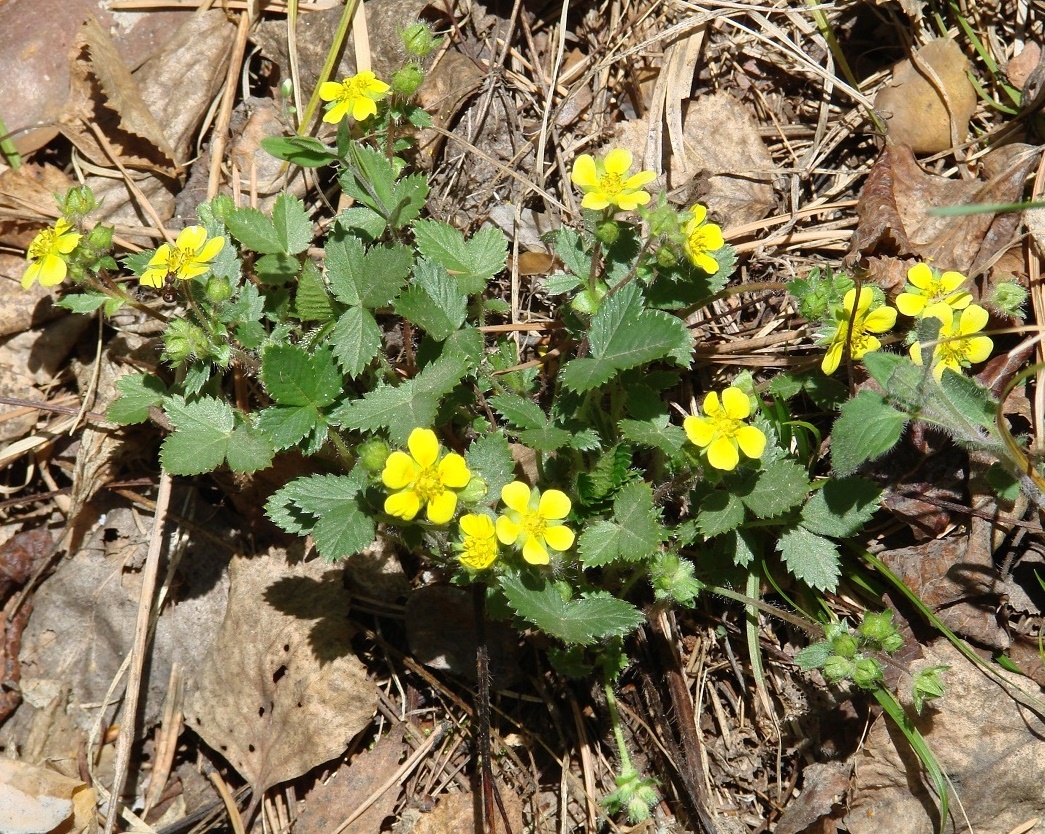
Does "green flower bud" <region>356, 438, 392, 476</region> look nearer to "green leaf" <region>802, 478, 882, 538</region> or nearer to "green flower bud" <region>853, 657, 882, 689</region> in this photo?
"green leaf" <region>802, 478, 882, 538</region>

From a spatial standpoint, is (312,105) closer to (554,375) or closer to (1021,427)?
(554,375)

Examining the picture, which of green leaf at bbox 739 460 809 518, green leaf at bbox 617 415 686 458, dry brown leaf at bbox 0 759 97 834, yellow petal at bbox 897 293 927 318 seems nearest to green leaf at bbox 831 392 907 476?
green leaf at bbox 739 460 809 518

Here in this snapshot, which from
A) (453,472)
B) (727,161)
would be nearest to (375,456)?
(453,472)

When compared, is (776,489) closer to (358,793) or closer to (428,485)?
(428,485)

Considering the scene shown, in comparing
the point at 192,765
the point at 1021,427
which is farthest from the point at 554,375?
the point at 192,765

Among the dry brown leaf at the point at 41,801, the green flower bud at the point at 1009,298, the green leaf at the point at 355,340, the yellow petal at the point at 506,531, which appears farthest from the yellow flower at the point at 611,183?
the dry brown leaf at the point at 41,801
